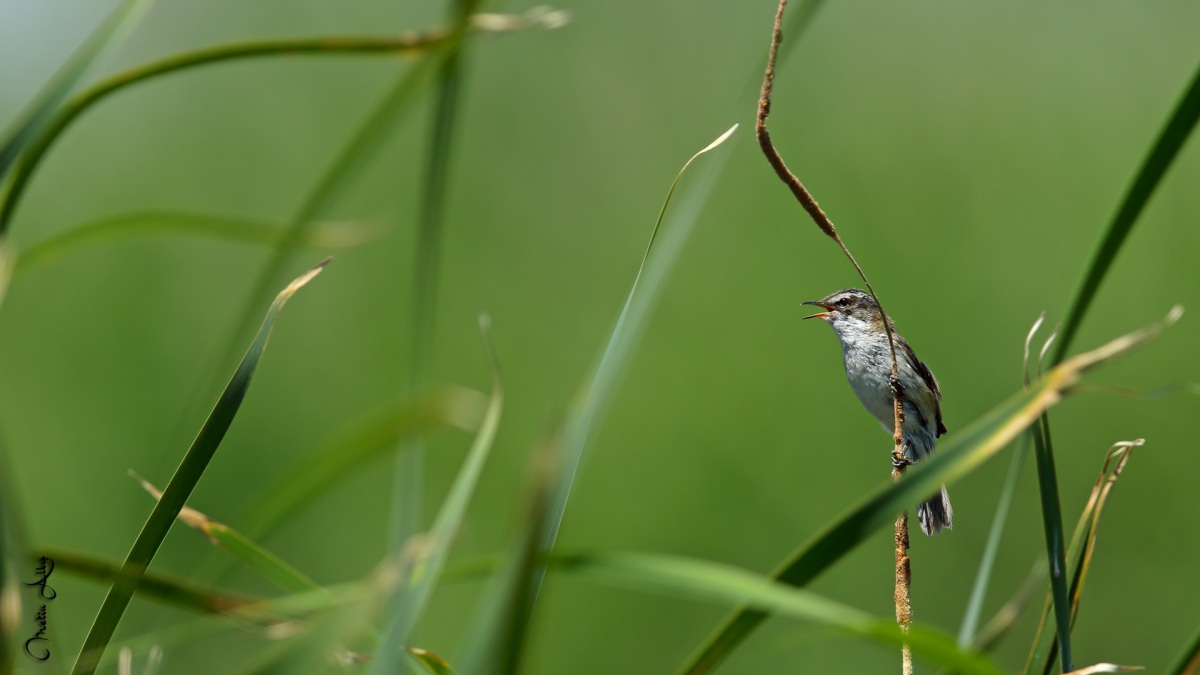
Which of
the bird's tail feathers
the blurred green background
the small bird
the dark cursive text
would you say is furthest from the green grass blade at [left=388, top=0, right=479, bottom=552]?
the blurred green background

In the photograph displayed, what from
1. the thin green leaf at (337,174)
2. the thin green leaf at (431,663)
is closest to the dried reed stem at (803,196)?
the thin green leaf at (337,174)

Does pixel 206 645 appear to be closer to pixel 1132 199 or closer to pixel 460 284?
pixel 460 284

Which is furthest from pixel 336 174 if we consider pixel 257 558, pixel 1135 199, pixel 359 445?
pixel 1135 199

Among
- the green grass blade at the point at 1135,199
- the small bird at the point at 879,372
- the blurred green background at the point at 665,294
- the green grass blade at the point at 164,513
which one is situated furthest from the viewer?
the blurred green background at the point at 665,294

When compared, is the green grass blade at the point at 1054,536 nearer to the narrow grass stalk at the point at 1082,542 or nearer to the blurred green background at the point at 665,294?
the narrow grass stalk at the point at 1082,542

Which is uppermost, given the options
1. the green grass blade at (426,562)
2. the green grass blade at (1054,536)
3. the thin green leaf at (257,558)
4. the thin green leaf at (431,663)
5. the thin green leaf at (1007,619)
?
the green grass blade at (1054,536)

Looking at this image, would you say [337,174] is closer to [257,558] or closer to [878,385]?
[257,558]
